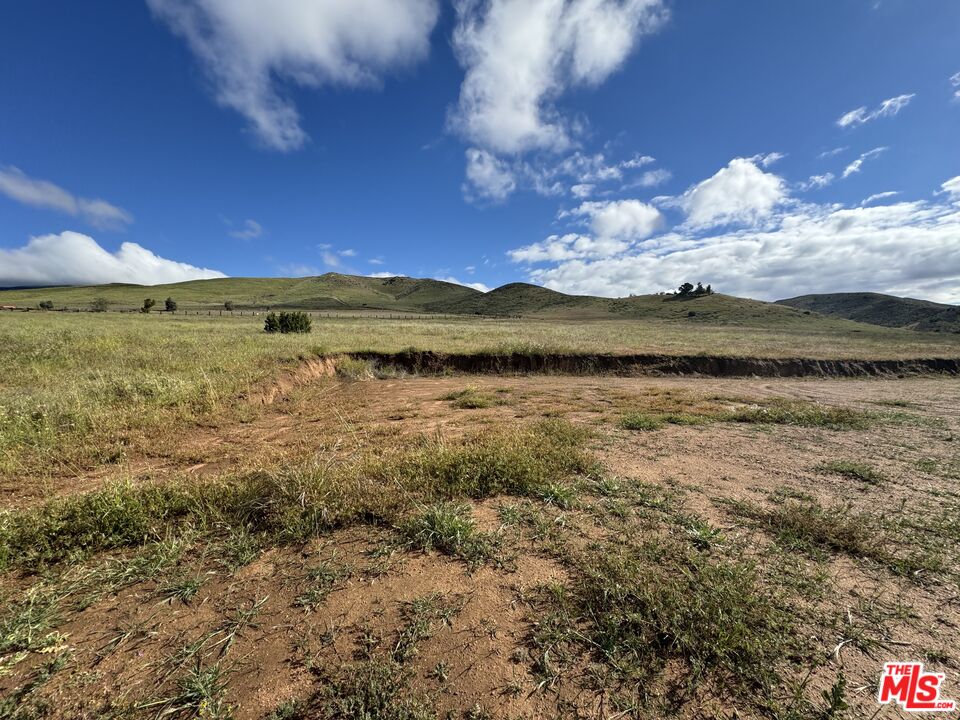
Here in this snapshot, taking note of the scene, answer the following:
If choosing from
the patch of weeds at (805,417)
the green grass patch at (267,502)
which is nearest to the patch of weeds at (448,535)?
the green grass patch at (267,502)

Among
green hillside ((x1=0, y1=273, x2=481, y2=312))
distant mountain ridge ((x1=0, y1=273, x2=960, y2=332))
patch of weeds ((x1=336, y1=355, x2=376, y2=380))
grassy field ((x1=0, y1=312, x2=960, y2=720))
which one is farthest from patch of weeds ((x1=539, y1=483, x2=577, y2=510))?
green hillside ((x1=0, y1=273, x2=481, y2=312))

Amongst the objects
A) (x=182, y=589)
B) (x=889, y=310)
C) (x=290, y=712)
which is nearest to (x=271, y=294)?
(x=182, y=589)

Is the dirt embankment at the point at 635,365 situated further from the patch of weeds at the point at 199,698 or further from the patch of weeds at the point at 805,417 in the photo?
the patch of weeds at the point at 199,698

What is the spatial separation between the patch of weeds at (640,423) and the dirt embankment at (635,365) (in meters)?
9.21

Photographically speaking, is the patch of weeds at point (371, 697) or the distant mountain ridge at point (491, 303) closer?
the patch of weeds at point (371, 697)

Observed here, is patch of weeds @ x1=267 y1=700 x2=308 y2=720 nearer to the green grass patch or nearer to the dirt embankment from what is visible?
the green grass patch

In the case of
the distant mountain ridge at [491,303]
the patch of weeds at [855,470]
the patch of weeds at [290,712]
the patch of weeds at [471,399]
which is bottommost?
the patch of weeds at [855,470]

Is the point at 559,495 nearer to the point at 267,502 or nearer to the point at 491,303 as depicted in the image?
the point at 267,502

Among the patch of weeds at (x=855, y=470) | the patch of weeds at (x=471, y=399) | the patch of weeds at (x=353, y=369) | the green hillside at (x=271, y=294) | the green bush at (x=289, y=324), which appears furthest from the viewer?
the green hillside at (x=271, y=294)

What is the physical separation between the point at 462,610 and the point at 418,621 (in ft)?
1.06

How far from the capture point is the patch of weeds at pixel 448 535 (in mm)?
3309

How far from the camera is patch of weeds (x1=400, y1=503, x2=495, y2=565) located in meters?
3.31

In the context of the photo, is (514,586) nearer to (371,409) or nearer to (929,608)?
(929,608)

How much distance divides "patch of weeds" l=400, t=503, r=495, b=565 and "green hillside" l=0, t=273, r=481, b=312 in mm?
93204
